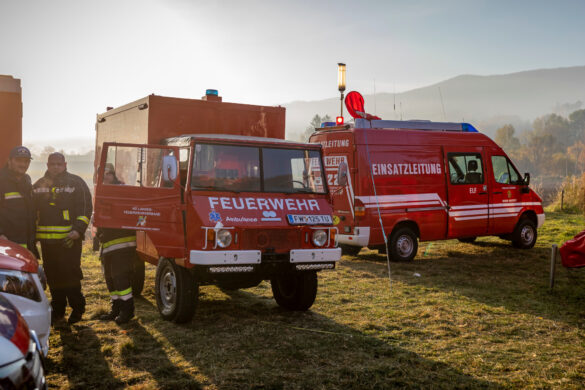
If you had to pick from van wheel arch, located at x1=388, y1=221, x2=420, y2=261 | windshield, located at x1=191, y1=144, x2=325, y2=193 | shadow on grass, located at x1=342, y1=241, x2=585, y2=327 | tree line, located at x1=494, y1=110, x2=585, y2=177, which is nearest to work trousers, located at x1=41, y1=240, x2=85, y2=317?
windshield, located at x1=191, y1=144, x2=325, y2=193

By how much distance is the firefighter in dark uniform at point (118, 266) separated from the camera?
648 cm

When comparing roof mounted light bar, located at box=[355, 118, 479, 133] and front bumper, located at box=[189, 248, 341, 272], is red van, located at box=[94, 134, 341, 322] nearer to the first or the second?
front bumper, located at box=[189, 248, 341, 272]

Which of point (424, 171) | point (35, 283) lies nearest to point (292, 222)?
point (35, 283)

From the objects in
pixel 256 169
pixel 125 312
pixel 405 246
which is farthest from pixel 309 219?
pixel 405 246

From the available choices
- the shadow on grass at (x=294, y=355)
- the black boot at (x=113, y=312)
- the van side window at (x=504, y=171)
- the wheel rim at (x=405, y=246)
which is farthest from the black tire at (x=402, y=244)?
the black boot at (x=113, y=312)

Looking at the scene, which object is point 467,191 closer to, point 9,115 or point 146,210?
point 146,210

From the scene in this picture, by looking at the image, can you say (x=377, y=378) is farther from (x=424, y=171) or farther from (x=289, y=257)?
(x=424, y=171)

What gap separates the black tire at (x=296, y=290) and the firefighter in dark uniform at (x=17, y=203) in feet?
10.1

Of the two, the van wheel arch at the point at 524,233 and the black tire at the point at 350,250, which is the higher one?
the van wheel arch at the point at 524,233

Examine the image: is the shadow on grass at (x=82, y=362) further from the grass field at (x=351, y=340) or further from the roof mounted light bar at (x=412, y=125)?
the roof mounted light bar at (x=412, y=125)

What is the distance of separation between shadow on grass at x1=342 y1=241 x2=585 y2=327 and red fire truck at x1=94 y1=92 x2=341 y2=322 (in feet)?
10.3

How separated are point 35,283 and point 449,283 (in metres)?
6.93

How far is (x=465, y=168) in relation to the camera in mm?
11852

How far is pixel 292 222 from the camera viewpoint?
6.32 meters
